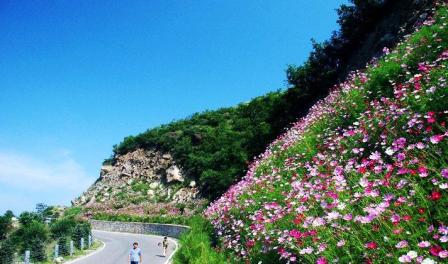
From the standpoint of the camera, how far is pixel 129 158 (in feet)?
225

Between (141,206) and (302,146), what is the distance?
4601 cm

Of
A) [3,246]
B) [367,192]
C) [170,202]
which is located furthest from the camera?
[170,202]

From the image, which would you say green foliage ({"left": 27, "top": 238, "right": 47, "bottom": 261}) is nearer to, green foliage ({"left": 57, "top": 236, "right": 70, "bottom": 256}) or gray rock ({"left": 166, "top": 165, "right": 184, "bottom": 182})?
green foliage ({"left": 57, "top": 236, "right": 70, "bottom": 256})

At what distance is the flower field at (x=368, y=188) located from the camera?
3.86 meters

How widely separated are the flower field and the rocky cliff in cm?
3681

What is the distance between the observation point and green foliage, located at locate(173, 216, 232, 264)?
8.66 m

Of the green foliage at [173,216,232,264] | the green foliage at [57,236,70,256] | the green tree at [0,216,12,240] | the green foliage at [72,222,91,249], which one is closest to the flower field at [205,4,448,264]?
the green foliage at [173,216,232,264]

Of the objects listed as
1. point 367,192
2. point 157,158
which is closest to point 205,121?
point 157,158

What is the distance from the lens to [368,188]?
4.61 m

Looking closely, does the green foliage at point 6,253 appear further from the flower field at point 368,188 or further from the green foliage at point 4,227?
the green foliage at point 4,227

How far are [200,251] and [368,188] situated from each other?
6.26 metres

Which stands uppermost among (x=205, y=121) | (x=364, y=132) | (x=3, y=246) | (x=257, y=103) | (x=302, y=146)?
(x=205, y=121)

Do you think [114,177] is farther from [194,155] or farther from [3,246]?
[3,246]

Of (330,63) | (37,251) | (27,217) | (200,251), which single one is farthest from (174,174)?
(200,251)
